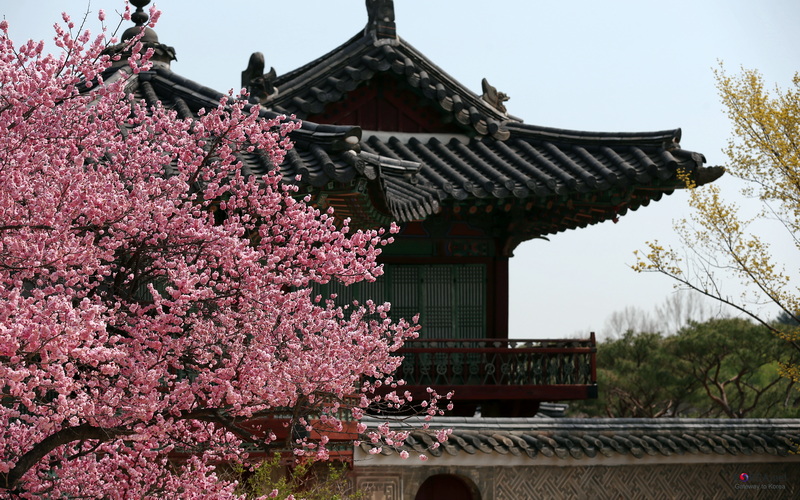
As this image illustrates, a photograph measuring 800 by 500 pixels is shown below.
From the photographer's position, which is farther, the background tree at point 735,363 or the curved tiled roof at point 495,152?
the background tree at point 735,363

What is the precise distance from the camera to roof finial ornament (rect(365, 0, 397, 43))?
16.0 metres

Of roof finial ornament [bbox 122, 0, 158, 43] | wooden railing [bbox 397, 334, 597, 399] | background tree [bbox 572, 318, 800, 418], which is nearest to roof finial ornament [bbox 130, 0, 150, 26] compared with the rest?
roof finial ornament [bbox 122, 0, 158, 43]

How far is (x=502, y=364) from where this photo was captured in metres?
14.3

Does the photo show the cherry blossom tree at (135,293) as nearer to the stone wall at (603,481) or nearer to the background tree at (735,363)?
the stone wall at (603,481)

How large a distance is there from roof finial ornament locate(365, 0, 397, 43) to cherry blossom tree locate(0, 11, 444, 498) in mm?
9013

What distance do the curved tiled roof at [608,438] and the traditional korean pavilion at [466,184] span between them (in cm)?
68

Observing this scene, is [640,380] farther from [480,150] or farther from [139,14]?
[139,14]

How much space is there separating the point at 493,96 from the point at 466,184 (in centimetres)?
290

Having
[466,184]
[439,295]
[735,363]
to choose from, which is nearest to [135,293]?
[466,184]

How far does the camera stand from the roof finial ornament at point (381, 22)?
16.0 m

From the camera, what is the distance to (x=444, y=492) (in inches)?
520

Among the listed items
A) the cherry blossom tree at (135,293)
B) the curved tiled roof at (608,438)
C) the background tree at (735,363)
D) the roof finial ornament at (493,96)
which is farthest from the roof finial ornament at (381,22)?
the background tree at (735,363)

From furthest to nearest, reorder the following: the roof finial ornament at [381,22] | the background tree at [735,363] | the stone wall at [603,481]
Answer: the background tree at [735,363]
the roof finial ornament at [381,22]
the stone wall at [603,481]

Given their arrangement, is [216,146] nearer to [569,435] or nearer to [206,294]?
[206,294]
